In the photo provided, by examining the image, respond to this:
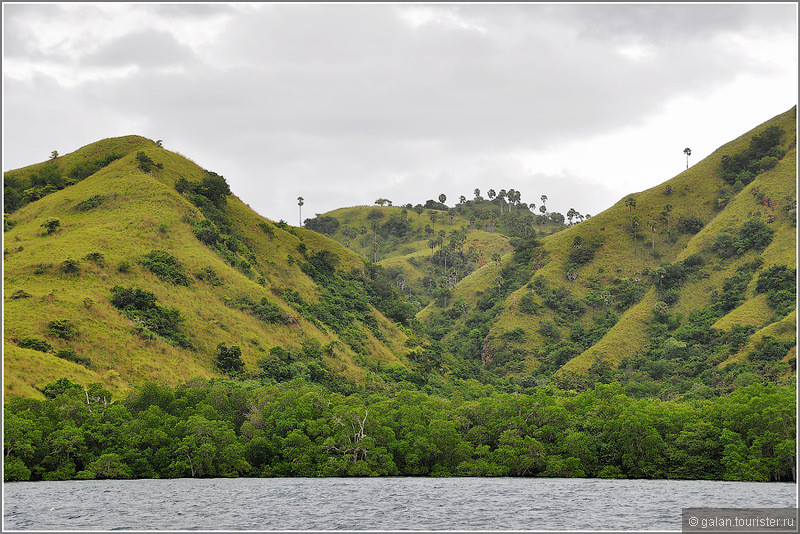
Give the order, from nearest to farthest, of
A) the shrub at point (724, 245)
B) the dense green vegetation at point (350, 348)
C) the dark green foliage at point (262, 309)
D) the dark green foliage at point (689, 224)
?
the dense green vegetation at point (350, 348), the dark green foliage at point (262, 309), the shrub at point (724, 245), the dark green foliage at point (689, 224)

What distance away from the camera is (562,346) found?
171m

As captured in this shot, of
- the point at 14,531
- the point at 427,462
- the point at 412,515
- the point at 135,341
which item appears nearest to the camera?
the point at 14,531

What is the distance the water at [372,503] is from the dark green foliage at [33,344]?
27265mm

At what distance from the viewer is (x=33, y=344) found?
93875 mm

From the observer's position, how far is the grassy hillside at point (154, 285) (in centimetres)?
9869

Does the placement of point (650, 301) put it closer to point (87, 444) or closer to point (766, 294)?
point (766, 294)

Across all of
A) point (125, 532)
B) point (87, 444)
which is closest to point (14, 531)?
point (125, 532)

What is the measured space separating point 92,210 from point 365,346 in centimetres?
5676

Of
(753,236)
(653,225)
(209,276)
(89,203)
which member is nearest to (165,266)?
(209,276)

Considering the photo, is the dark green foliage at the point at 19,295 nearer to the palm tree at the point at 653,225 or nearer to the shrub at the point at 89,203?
the shrub at the point at 89,203

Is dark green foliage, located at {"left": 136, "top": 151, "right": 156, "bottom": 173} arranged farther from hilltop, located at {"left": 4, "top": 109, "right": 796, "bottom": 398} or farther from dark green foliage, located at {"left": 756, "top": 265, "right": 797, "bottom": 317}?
dark green foliage, located at {"left": 756, "top": 265, "right": 797, "bottom": 317}

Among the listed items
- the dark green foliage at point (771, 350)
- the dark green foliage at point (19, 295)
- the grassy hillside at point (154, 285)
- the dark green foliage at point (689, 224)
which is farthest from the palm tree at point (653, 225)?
the dark green foliage at point (19, 295)

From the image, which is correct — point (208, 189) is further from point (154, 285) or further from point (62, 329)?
point (62, 329)

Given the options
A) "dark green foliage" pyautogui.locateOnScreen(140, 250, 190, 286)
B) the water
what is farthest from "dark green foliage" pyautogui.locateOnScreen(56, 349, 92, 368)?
"dark green foliage" pyautogui.locateOnScreen(140, 250, 190, 286)
